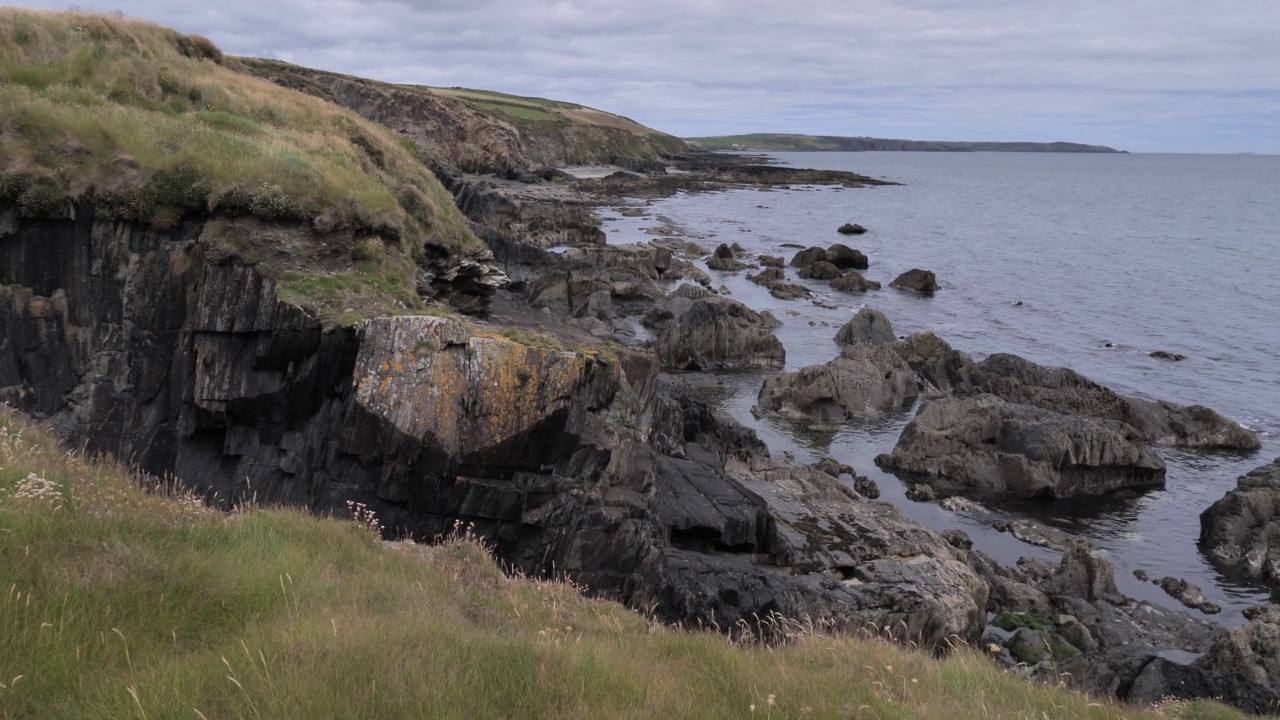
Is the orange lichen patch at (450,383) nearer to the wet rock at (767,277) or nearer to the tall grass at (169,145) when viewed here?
the tall grass at (169,145)

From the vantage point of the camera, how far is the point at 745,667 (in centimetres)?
675

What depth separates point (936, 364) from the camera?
36562 mm

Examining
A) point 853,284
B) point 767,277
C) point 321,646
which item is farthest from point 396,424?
point 853,284

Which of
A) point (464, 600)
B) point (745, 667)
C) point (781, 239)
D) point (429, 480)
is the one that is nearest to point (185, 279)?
point (429, 480)

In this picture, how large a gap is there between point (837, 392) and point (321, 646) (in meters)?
28.7

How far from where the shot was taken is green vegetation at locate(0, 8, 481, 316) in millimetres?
15992

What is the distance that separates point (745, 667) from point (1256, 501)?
76.2 feet

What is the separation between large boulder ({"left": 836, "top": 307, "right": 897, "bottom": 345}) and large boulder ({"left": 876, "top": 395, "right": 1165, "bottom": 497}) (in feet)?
44.2

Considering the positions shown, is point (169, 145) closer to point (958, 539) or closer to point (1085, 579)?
point (958, 539)

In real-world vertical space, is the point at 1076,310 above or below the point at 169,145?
below

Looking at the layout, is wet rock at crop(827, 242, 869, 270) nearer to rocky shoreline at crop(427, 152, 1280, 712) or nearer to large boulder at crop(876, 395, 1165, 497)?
rocky shoreline at crop(427, 152, 1280, 712)

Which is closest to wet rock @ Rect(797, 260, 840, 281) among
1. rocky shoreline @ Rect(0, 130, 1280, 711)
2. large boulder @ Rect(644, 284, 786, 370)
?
large boulder @ Rect(644, 284, 786, 370)

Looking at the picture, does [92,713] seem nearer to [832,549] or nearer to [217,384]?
[217,384]

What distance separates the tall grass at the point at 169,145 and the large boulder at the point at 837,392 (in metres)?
15.5
